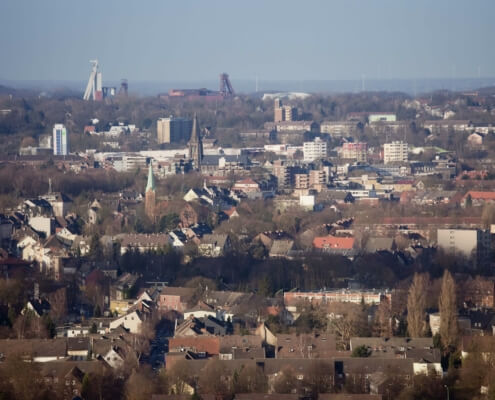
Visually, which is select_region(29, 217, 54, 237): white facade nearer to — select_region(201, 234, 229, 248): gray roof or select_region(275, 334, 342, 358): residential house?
select_region(201, 234, 229, 248): gray roof

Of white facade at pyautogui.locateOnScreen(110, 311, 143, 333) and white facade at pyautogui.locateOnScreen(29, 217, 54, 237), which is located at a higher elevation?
white facade at pyautogui.locateOnScreen(110, 311, 143, 333)

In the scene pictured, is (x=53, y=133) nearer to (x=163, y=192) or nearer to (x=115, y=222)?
(x=163, y=192)

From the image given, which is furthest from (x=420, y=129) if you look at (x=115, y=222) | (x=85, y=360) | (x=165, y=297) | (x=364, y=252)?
(x=85, y=360)

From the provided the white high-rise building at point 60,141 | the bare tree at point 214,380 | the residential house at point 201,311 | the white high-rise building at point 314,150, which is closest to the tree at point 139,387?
A: the bare tree at point 214,380

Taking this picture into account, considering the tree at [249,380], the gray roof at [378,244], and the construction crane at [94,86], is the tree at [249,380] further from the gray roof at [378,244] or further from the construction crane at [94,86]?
the construction crane at [94,86]

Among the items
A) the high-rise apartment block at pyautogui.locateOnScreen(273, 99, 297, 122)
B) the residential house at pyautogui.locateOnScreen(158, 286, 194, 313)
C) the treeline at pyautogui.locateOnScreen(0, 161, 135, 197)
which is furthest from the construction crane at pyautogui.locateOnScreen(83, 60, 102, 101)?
the residential house at pyautogui.locateOnScreen(158, 286, 194, 313)

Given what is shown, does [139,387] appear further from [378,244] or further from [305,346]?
[378,244]

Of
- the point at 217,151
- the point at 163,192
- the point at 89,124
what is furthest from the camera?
the point at 89,124
